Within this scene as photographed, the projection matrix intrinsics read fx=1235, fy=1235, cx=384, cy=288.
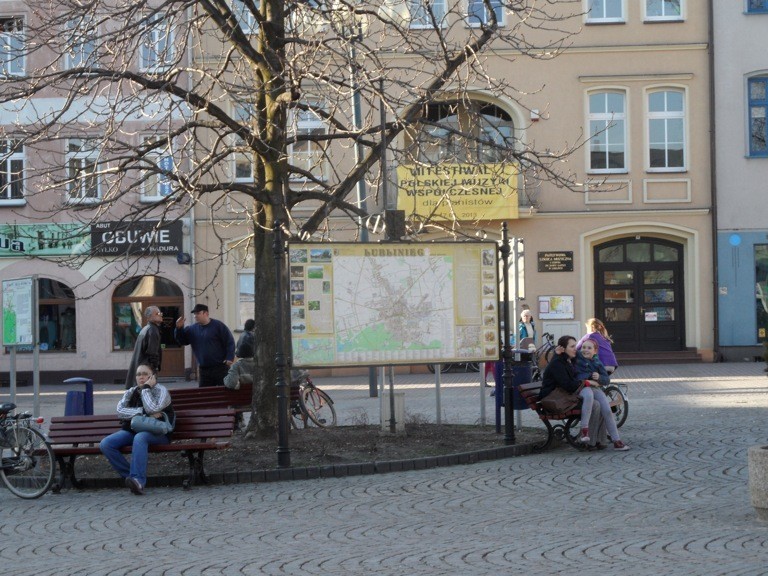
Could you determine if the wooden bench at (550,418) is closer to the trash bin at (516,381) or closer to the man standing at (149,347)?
the trash bin at (516,381)

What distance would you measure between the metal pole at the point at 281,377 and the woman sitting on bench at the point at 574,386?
3.33 meters

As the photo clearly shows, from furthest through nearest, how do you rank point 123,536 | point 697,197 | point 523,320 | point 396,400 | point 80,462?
point 697,197
point 523,320
point 396,400
point 80,462
point 123,536

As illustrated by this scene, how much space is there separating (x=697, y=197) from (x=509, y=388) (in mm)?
19145

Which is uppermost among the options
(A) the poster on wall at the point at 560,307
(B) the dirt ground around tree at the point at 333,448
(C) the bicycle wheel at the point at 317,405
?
(A) the poster on wall at the point at 560,307

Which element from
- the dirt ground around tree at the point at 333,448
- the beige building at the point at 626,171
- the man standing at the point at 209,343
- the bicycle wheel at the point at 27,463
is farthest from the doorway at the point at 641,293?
the bicycle wheel at the point at 27,463

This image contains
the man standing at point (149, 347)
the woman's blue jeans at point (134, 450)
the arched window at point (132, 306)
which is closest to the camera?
the woman's blue jeans at point (134, 450)

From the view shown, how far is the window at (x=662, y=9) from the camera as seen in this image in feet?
107

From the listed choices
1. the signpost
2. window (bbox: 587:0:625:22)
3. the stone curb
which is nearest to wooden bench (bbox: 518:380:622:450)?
the stone curb

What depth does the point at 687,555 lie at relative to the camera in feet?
26.6

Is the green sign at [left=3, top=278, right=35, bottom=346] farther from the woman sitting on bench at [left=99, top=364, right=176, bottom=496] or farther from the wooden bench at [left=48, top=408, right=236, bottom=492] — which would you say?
the woman sitting on bench at [left=99, top=364, right=176, bottom=496]

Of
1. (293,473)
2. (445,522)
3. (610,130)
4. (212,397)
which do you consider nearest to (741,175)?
(610,130)

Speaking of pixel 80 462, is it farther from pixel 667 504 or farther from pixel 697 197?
pixel 697 197

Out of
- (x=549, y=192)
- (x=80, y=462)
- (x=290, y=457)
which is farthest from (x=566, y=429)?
(x=549, y=192)

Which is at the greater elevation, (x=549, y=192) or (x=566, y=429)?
(x=549, y=192)
